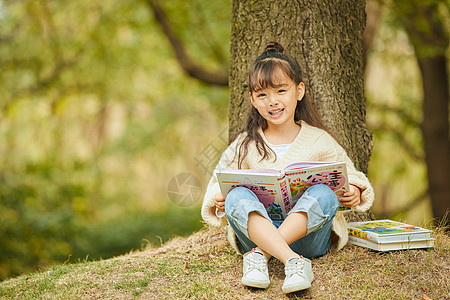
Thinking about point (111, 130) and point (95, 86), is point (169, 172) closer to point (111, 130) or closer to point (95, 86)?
point (111, 130)

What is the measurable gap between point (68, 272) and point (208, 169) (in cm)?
165

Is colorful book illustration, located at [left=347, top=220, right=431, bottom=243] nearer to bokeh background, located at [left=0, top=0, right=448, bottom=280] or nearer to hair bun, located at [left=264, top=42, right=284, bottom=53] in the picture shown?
hair bun, located at [left=264, top=42, right=284, bottom=53]

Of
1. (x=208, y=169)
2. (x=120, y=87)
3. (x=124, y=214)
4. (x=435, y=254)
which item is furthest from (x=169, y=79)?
(x=435, y=254)

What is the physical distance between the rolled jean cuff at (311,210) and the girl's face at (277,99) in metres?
0.61

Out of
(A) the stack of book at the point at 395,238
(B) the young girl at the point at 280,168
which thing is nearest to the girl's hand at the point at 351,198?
(B) the young girl at the point at 280,168

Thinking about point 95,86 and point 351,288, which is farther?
point 95,86

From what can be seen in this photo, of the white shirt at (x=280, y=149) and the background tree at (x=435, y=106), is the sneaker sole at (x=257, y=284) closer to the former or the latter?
the white shirt at (x=280, y=149)

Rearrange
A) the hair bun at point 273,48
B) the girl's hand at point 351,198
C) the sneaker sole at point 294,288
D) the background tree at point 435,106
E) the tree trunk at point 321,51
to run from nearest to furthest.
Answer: the sneaker sole at point 294,288
the girl's hand at point 351,198
the hair bun at point 273,48
the tree trunk at point 321,51
the background tree at point 435,106

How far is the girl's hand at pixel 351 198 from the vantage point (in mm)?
2721

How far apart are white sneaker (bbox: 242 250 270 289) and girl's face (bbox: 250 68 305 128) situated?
0.91 meters

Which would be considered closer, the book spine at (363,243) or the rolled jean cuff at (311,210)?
the rolled jean cuff at (311,210)

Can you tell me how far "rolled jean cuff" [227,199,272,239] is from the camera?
8.15ft

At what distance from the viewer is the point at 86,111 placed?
12789mm

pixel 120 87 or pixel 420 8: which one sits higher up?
pixel 420 8
